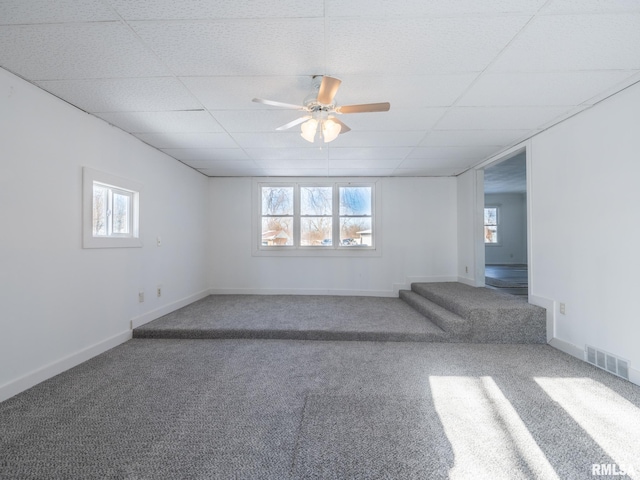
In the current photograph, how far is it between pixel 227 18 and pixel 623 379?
3.83 metres

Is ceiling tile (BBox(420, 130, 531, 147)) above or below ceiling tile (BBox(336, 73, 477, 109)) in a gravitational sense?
above

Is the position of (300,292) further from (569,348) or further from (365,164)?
(569,348)

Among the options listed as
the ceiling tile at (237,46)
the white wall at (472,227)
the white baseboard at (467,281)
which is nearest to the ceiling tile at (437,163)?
the white wall at (472,227)

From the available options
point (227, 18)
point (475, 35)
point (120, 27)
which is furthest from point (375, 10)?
point (120, 27)

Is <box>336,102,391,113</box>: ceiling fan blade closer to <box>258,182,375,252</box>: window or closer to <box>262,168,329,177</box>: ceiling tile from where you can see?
<box>262,168,329,177</box>: ceiling tile

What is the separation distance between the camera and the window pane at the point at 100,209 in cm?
281

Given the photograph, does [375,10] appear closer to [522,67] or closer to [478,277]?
[522,67]

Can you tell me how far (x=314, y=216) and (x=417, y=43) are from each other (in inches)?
144

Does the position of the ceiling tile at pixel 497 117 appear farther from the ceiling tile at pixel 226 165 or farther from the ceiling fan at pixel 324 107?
the ceiling tile at pixel 226 165

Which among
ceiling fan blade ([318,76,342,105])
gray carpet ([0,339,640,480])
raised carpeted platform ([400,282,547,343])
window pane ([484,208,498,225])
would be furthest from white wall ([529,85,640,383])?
window pane ([484,208,498,225])

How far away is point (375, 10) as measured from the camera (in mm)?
1466

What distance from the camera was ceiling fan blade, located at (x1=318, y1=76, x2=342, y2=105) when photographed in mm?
1775

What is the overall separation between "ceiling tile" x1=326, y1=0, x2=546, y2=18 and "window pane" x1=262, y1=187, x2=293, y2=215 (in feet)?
12.4

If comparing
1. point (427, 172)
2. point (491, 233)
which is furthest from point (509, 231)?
point (427, 172)
